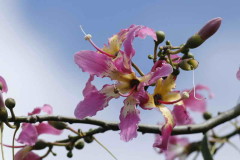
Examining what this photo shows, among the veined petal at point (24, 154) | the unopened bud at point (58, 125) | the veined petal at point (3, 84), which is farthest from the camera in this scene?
the veined petal at point (24, 154)

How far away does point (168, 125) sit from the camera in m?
2.23

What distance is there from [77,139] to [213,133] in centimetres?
124

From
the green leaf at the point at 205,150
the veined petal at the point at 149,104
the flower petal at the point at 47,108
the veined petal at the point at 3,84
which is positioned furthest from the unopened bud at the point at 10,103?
the green leaf at the point at 205,150

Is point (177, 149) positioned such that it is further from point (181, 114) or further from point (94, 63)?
point (94, 63)

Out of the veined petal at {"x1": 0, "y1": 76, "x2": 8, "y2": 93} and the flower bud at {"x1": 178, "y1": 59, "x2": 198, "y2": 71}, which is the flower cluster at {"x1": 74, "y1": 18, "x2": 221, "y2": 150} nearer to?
the flower bud at {"x1": 178, "y1": 59, "x2": 198, "y2": 71}

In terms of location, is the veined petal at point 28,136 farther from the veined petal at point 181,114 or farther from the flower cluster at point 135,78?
the veined petal at point 181,114

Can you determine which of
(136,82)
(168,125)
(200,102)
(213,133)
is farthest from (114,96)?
(213,133)

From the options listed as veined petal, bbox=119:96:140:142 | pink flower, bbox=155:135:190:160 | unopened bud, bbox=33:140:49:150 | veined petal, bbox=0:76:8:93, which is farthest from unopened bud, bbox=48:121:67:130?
pink flower, bbox=155:135:190:160

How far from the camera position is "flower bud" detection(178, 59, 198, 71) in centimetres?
223

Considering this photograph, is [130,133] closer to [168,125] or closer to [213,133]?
[168,125]

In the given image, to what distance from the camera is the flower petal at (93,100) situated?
7.34 feet

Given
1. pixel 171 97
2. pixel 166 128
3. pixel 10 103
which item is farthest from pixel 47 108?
pixel 166 128

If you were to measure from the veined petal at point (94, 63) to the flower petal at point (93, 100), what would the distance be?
7 centimetres

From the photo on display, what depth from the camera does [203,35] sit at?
94.3 inches
